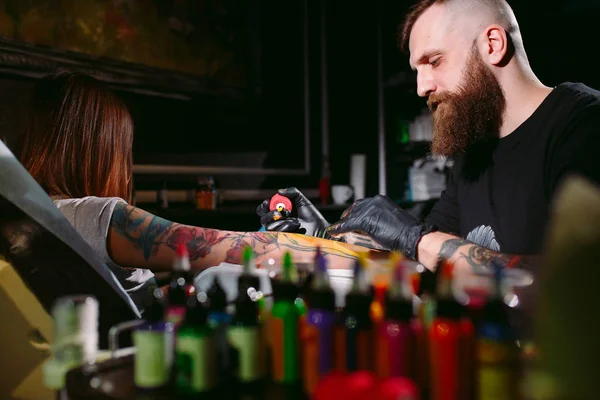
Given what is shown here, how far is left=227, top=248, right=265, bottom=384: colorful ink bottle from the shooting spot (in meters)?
0.57

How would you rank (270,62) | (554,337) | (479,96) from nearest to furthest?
(554,337) → (479,96) → (270,62)

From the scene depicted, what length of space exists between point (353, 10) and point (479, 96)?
7.72ft

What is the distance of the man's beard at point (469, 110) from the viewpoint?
164 cm

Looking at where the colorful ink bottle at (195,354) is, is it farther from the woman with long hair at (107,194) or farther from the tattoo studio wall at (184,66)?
the tattoo studio wall at (184,66)

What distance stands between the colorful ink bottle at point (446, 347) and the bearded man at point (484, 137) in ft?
2.54

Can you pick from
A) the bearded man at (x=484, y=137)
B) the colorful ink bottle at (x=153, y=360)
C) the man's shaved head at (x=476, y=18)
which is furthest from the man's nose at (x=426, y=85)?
the colorful ink bottle at (x=153, y=360)

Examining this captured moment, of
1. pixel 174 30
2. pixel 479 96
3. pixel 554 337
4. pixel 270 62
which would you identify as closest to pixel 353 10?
pixel 270 62

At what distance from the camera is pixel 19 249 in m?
0.80

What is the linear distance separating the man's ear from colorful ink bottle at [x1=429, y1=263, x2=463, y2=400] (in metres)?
1.34

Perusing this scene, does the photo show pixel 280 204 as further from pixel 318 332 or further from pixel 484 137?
pixel 318 332

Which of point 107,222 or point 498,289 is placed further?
point 107,222

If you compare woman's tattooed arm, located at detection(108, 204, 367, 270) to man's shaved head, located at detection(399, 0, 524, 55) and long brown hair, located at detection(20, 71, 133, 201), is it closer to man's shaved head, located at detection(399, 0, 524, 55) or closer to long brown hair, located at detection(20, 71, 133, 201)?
long brown hair, located at detection(20, 71, 133, 201)

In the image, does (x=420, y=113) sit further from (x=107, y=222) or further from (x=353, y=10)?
(x=107, y=222)

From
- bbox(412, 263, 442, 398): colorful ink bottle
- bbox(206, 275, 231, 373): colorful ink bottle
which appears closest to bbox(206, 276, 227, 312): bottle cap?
bbox(206, 275, 231, 373): colorful ink bottle
